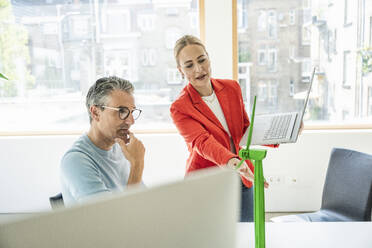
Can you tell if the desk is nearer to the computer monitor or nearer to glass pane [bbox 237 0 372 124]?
the computer monitor

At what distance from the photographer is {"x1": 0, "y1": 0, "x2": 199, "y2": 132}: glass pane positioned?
11.0 ft

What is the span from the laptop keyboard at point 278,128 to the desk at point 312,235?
33cm

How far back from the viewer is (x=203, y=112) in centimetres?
182

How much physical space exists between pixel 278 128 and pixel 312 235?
0.37 metres

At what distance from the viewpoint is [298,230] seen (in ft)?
4.11

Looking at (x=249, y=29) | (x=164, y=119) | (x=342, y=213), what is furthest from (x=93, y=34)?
(x=342, y=213)

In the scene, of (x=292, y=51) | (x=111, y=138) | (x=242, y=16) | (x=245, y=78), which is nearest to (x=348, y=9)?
(x=292, y=51)

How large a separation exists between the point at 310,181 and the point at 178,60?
192 centimetres

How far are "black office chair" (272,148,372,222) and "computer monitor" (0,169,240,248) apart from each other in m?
1.51

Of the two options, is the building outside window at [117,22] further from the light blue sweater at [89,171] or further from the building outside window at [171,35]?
the light blue sweater at [89,171]

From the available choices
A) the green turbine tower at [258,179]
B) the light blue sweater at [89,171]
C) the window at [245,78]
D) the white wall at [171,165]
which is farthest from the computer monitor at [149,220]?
the window at [245,78]

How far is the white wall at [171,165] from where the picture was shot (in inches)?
126

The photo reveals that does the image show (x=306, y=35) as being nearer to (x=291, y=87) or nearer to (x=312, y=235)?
(x=291, y=87)

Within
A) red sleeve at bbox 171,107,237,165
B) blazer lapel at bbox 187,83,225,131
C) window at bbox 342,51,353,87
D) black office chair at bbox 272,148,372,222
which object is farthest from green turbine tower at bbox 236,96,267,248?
window at bbox 342,51,353,87
